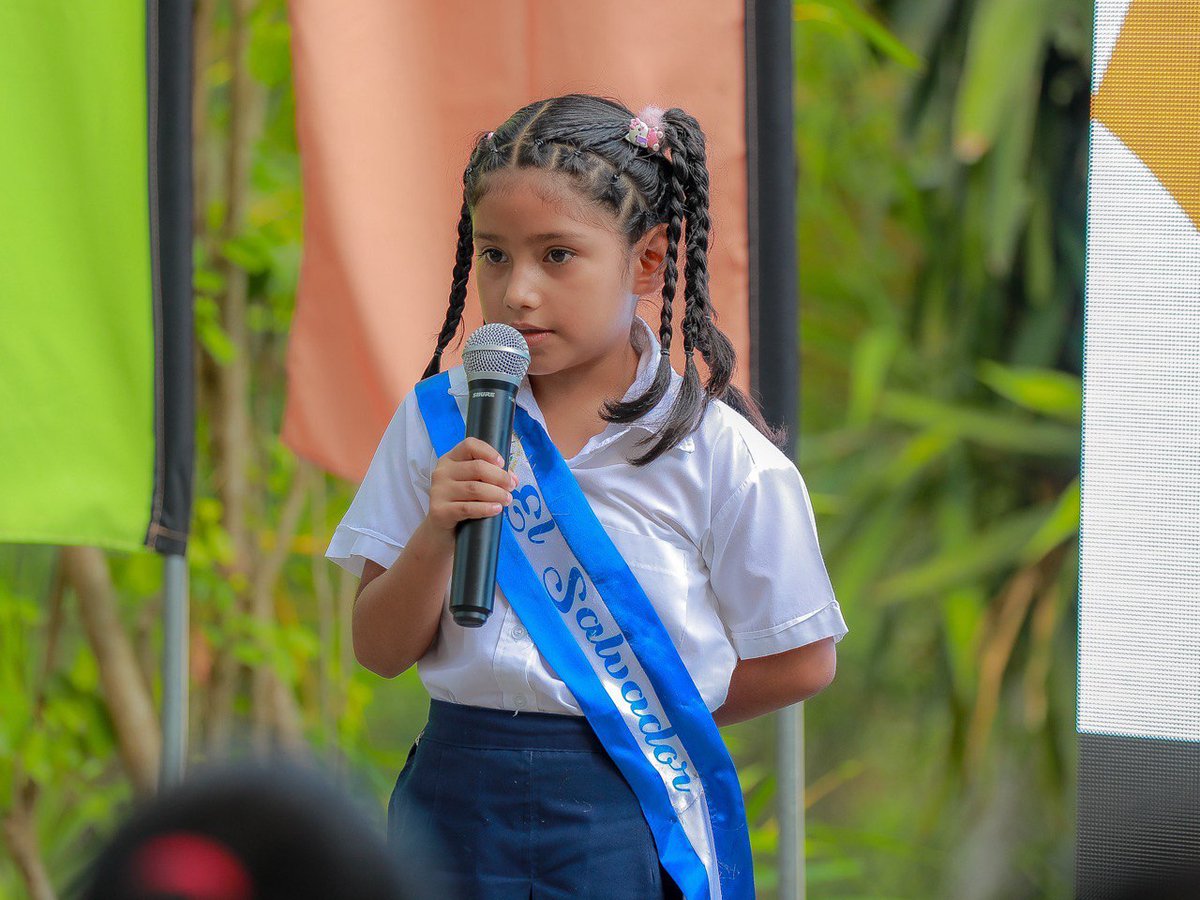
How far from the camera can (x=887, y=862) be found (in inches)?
171

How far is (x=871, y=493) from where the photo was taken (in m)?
3.94

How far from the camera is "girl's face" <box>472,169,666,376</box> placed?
4.39 feet

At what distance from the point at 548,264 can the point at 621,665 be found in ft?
1.29

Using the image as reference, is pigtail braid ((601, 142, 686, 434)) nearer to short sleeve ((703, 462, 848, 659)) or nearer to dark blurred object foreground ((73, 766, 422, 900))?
short sleeve ((703, 462, 848, 659))

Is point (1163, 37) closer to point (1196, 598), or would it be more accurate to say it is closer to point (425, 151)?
Answer: point (1196, 598)

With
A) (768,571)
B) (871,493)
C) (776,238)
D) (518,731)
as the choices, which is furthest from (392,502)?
(871,493)

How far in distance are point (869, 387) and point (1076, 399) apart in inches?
20.7

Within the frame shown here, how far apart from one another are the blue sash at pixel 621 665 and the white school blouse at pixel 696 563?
0.02 m

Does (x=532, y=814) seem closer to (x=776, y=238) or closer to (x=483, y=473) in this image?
(x=483, y=473)

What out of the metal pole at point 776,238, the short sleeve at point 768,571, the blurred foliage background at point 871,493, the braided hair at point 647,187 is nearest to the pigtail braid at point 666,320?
the braided hair at point 647,187

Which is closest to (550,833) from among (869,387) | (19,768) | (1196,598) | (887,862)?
(1196,598)

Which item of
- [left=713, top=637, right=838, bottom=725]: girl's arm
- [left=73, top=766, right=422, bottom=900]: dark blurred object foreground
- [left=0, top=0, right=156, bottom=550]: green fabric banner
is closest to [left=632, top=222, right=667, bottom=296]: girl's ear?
[left=713, top=637, right=838, bottom=725]: girl's arm

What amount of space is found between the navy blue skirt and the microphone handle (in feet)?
0.51

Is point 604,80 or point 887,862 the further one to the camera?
point 887,862
